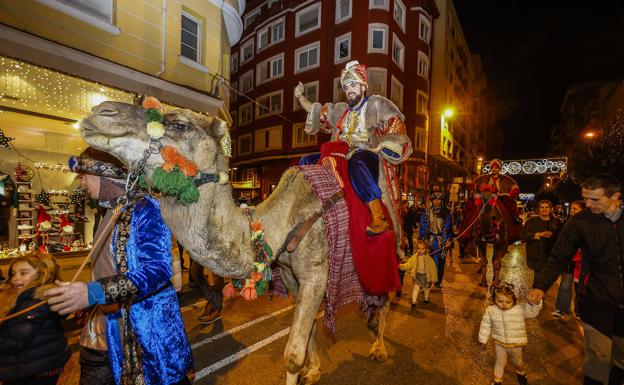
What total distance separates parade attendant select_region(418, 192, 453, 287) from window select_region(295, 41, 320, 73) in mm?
22753

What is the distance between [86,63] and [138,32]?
7.71 feet

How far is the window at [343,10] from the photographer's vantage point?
86.5 ft

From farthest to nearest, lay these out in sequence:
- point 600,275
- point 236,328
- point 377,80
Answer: point 377,80, point 236,328, point 600,275

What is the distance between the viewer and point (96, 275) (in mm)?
2299

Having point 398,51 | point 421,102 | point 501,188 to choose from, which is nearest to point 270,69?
point 398,51

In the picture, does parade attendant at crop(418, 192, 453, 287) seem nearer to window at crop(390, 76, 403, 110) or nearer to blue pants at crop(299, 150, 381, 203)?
blue pants at crop(299, 150, 381, 203)

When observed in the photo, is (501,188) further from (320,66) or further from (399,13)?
(399,13)

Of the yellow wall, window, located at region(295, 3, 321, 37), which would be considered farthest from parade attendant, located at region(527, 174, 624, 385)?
window, located at region(295, 3, 321, 37)

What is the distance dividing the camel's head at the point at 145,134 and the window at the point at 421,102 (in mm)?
28754

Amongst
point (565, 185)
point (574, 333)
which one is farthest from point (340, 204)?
point (565, 185)

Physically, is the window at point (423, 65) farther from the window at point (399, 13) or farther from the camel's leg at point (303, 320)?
the camel's leg at point (303, 320)

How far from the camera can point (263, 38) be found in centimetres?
3325

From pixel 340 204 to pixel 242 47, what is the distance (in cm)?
3747

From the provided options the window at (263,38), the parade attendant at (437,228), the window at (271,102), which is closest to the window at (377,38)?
the window at (271,102)
